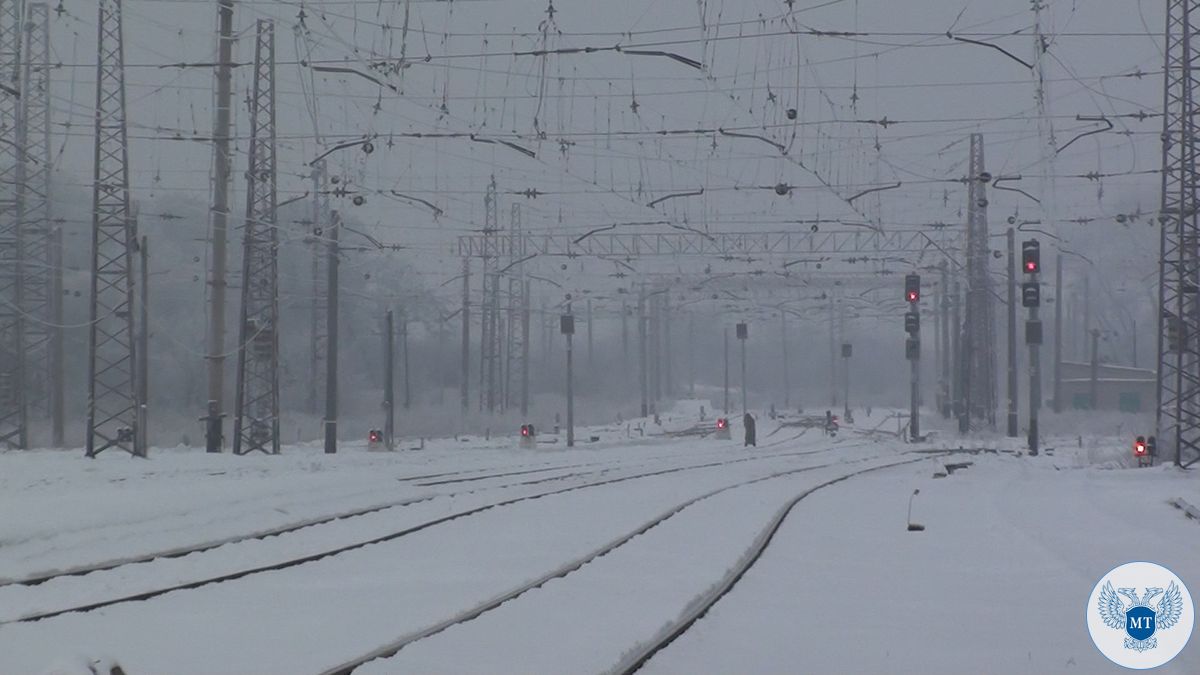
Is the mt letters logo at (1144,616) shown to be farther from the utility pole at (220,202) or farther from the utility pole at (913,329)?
the utility pole at (913,329)

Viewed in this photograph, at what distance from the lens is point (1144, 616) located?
9023 millimetres

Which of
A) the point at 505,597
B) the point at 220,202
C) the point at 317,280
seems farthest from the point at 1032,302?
the point at 505,597

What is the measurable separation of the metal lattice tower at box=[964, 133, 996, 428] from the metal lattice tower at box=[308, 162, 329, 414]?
22.9 m

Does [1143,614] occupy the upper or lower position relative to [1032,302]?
lower

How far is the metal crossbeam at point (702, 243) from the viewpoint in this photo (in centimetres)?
5594

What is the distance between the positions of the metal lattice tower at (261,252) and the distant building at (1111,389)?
54.4 metres

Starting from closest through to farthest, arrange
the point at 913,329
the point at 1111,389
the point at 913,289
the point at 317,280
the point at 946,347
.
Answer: the point at 913,289 → the point at 913,329 → the point at 317,280 → the point at 946,347 → the point at 1111,389

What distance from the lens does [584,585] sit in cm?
1381

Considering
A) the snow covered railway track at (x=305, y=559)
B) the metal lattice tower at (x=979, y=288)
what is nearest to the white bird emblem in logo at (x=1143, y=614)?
the snow covered railway track at (x=305, y=559)

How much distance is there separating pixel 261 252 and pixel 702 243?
27340mm

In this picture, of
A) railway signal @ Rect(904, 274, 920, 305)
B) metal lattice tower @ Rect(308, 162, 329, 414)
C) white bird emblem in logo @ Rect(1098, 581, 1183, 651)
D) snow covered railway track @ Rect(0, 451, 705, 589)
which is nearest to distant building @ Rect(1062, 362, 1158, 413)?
railway signal @ Rect(904, 274, 920, 305)

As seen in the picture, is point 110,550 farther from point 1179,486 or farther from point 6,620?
point 1179,486

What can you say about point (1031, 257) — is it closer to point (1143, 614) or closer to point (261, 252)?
point (261, 252)

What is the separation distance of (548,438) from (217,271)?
26.5m
